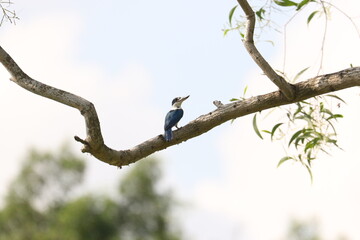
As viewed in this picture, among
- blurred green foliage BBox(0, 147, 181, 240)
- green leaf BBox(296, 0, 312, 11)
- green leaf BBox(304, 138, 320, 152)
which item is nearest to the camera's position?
green leaf BBox(296, 0, 312, 11)

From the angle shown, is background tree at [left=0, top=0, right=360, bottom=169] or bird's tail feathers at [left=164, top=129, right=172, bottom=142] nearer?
background tree at [left=0, top=0, right=360, bottom=169]

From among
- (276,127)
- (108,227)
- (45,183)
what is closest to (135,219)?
(108,227)

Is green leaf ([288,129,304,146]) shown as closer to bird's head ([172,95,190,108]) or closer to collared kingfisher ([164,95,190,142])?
collared kingfisher ([164,95,190,142])

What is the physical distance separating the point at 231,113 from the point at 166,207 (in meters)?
34.4

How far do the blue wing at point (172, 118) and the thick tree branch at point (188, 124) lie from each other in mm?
736

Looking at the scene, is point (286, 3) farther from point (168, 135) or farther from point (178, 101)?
point (178, 101)

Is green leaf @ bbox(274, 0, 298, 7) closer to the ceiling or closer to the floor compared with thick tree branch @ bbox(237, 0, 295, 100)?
closer to the ceiling

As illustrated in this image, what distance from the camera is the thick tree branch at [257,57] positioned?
5152mm

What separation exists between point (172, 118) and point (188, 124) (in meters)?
1.35

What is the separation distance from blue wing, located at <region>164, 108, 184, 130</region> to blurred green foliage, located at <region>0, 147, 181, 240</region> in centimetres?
3099

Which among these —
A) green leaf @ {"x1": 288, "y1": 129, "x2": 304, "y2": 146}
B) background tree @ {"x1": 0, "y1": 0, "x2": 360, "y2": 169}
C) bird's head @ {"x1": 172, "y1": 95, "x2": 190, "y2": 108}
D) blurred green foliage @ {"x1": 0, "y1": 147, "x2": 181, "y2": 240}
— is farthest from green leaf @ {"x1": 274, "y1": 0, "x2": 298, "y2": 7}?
blurred green foliage @ {"x1": 0, "y1": 147, "x2": 181, "y2": 240}

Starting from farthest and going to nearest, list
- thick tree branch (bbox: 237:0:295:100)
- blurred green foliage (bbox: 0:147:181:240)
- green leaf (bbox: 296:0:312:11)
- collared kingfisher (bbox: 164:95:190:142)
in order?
blurred green foliage (bbox: 0:147:181:240) < green leaf (bbox: 296:0:312:11) < collared kingfisher (bbox: 164:95:190:142) < thick tree branch (bbox: 237:0:295:100)

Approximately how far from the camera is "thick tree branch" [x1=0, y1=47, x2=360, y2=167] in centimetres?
491

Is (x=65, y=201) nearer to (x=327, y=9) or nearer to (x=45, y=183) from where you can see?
(x=45, y=183)
